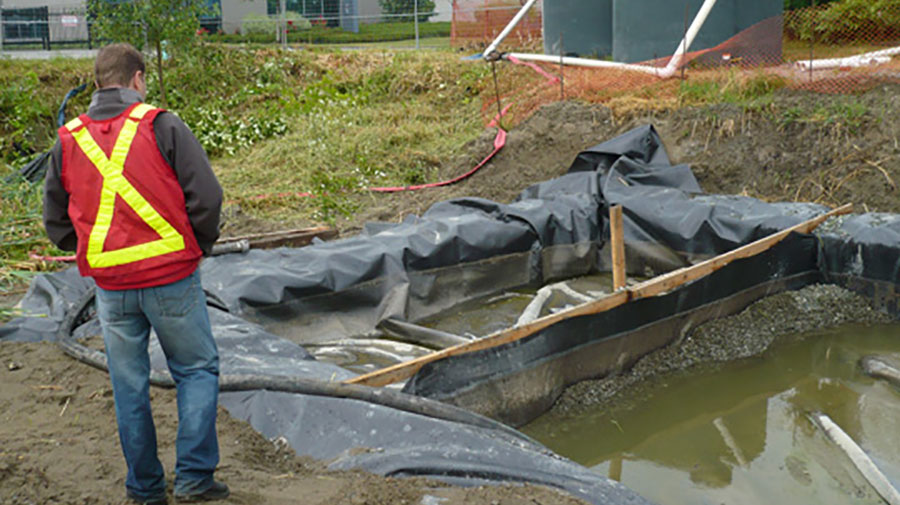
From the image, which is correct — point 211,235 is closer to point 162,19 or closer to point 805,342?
point 805,342

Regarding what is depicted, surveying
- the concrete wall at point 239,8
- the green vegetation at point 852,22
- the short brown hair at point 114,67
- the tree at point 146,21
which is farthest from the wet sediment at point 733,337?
the concrete wall at point 239,8

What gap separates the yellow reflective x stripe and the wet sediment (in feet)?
10.1

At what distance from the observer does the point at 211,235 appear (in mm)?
2689

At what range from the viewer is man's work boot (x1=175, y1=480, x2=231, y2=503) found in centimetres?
272

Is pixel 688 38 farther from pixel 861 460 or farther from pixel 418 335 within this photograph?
pixel 861 460

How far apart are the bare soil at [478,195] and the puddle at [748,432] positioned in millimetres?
1704

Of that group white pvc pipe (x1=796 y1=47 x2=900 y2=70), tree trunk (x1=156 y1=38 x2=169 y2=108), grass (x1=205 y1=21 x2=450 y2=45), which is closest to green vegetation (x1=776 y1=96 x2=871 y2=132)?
white pvc pipe (x1=796 y1=47 x2=900 y2=70)

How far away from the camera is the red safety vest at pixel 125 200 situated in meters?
2.56

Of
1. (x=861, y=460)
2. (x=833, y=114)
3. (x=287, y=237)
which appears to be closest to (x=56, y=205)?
(x=861, y=460)

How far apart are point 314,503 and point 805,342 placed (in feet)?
15.0

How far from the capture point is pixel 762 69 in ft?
30.7

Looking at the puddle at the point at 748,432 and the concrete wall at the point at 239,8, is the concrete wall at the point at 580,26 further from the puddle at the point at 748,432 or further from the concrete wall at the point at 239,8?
the concrete wall at the point at 239,8

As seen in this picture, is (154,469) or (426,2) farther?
(426,2)

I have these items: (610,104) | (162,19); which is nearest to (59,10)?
(162,19)
